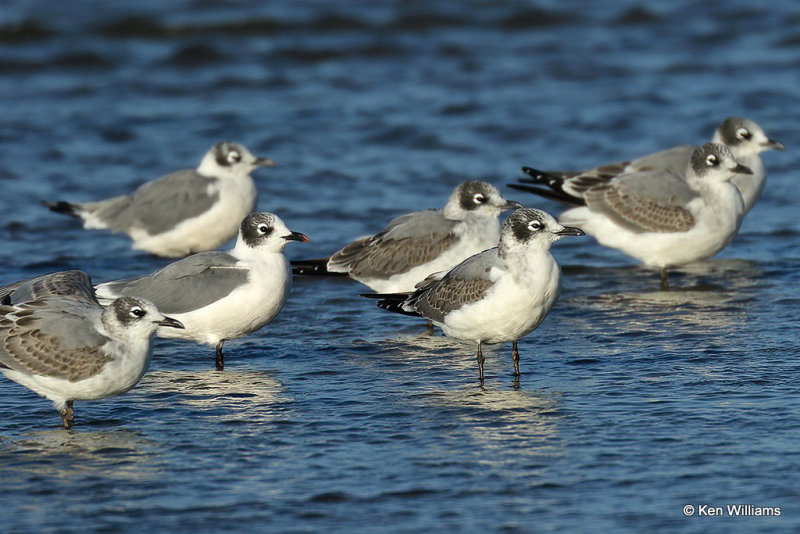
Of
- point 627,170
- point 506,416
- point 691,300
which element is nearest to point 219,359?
point 506,416

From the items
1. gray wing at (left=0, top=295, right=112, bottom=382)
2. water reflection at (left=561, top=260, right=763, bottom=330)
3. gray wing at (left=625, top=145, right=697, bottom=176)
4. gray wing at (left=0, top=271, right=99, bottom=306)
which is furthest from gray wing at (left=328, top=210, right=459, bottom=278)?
gray wing at (left=0, top=295, right=112, bottom=382)

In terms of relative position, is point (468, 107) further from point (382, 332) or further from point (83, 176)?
point (382, 332)

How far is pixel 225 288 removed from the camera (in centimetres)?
937

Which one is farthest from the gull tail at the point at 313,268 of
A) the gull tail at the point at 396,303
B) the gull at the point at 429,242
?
the gull tail at the point at 396,303

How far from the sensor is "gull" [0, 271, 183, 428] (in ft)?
25.0

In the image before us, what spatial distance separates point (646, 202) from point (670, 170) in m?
1.11

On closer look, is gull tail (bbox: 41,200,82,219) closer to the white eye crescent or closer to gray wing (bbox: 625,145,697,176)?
gray wing (bbox: 625,145,697,176)

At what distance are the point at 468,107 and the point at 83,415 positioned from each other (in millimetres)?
12652

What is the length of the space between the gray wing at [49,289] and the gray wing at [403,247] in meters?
2.86

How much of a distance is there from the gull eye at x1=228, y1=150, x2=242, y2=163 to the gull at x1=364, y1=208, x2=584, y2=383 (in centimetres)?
531

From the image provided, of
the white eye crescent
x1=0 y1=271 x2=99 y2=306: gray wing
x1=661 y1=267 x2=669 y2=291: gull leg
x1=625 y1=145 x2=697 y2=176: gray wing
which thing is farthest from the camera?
x1=625 y1=145 x2=697 y2=176: gray wing

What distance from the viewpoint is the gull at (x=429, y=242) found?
10.8 metres

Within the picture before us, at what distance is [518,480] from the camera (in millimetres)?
6680

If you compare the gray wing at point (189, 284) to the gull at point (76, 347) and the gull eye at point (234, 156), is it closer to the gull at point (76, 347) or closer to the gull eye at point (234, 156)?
→ the gull at point (76, 347)
